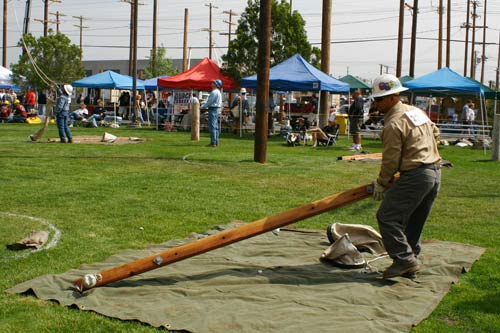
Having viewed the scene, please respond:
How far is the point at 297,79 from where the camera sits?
25.0 metres

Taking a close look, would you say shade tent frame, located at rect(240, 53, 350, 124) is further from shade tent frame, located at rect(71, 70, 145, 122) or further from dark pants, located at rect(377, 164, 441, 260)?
dark pants, located at rect(377, 164, 441, 260)

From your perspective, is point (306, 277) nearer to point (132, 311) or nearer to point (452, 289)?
point (452, 289)

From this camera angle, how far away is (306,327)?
5043 mm

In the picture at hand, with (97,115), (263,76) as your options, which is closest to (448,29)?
(97,115)

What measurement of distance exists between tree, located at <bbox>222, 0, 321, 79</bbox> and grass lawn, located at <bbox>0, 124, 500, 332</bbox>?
13.3 meters

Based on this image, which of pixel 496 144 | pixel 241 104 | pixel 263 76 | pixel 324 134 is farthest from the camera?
pixel 241 104

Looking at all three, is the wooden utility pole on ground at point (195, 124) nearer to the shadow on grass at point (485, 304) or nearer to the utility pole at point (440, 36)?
the shadow on grass at point (485, 304)

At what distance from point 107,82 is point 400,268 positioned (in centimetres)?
3104

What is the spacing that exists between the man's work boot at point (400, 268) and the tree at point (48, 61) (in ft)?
118

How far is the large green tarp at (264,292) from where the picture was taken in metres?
5.16

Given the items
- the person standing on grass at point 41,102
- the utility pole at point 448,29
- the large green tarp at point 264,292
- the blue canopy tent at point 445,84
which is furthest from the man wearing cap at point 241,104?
the utility pole at point 448,29

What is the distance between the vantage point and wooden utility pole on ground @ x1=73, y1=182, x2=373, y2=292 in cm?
591

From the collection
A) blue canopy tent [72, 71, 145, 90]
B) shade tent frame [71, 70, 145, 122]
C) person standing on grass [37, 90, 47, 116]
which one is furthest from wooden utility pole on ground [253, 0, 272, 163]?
person standing on grass [37, 90, 47, 116]

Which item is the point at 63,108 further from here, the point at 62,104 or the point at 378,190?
the point at 378,190
